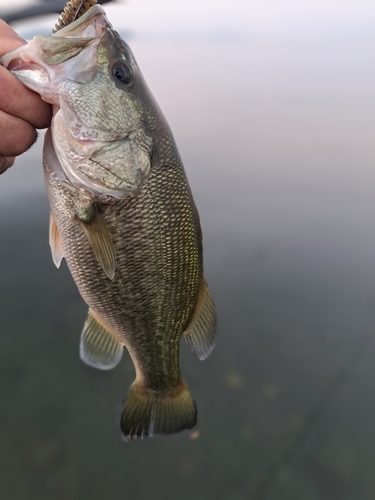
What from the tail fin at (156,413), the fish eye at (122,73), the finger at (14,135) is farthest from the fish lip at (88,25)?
the tail fin at (156,413)

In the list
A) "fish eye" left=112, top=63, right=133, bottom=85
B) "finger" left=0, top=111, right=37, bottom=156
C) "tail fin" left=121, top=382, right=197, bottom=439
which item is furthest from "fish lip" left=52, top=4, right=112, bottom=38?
"tail fin" left=121, top=382, right=197, bottom=439

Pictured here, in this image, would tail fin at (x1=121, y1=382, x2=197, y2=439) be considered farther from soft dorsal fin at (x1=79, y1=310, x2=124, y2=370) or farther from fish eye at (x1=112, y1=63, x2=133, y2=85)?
fish eye at (x1=112, y1=63, x2=133, y2=85)

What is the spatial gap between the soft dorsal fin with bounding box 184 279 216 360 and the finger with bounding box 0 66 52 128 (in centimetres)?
90

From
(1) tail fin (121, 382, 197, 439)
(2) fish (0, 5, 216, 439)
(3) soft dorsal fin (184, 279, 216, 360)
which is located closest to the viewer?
(2) fish (0, 5, 216, 439)

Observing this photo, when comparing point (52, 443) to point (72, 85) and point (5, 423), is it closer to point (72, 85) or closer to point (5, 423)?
point (5, 423)

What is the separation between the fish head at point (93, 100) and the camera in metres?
1.01

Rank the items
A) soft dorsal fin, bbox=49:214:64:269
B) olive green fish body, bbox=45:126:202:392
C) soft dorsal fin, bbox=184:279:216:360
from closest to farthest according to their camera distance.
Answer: olive green fish body, bbox=45:126:202:392 → soft dorsal fin, bbox=49:214:64:269 → soft dorsal fin, bbox=184:279:216:360

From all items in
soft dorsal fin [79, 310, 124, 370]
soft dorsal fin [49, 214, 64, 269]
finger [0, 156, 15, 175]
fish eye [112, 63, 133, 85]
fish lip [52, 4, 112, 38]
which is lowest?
soft dorsal fin [79, 310, 124, 370]

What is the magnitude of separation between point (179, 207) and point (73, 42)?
23.3 inches

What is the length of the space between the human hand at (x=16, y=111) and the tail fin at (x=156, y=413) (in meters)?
1.14

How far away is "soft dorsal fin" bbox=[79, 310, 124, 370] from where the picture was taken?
1.49 meters

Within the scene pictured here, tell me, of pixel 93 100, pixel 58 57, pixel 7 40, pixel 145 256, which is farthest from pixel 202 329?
pixel 7 40

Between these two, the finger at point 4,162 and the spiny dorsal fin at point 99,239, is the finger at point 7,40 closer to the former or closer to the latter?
the finger at point 4,162

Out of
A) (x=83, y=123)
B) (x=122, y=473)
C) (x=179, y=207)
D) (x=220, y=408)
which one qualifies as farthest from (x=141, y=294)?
(x=220, y=408)
